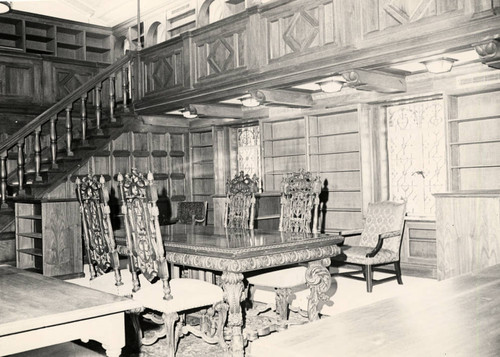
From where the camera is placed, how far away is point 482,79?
5.61 meters

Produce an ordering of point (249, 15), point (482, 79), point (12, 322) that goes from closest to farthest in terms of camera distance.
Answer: point (12, 322) < point (482, 79) < point (249, 15)

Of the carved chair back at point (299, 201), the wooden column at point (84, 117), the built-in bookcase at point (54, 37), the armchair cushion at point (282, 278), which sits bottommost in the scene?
the armchair cushion at point (282, 278)

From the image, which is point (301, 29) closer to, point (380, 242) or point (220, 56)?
point (220, 56)

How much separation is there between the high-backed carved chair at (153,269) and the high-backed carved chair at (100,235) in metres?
0.23

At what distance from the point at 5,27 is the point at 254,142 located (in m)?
4.97

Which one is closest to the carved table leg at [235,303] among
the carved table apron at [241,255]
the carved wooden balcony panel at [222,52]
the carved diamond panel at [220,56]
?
the carved table apron at [241,255]

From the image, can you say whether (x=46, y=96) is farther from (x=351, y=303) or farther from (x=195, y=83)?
(x=351, y=303)

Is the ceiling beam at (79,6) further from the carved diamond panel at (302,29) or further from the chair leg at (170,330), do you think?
the chair leg at (170,330)

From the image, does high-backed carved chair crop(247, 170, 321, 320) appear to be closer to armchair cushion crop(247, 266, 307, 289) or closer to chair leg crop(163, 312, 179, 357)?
armchair cushion crop(247, 266, 307, 289)

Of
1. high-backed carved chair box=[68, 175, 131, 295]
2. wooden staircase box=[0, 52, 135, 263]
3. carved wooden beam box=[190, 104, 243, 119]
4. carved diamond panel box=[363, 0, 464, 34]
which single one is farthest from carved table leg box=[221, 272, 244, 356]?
carved wooden beam box=[190, 104, 243, 119]

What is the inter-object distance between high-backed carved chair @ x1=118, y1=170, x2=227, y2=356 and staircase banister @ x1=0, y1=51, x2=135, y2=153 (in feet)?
12.8

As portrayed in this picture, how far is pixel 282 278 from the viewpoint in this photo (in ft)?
12.9

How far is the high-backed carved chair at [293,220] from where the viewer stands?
3.97 m

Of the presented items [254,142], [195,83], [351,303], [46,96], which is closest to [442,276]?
[351,303]
